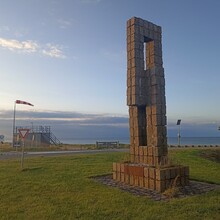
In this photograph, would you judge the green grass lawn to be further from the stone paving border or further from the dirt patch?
the dirt patch

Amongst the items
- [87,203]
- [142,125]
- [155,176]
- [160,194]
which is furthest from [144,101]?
[87,203]

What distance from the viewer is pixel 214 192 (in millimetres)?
9359

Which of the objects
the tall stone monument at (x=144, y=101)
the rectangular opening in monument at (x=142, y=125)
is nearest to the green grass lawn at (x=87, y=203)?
the tall stone monument at (x=144, y=101)

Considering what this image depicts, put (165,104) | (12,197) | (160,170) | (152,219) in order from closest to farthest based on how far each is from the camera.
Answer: (152,219) < (12,197) < (160,170) < (165,104)

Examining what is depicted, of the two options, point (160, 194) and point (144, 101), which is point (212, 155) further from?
point (160, 194)

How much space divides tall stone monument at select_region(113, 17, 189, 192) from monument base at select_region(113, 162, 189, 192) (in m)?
0.04

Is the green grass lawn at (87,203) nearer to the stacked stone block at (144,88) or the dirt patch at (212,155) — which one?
the stacked stone block at (144,88)

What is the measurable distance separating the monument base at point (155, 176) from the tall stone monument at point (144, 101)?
0.04 metres

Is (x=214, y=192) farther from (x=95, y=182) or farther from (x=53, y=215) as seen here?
(x=53, y=215)

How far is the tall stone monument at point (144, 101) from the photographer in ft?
38.0

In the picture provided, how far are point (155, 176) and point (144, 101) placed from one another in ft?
11.4

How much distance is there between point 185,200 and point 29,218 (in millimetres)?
4335

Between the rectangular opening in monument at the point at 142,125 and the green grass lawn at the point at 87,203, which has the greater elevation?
the rectangular opening in monument at the point at 142,125

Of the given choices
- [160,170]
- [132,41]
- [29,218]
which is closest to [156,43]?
[132,41]
